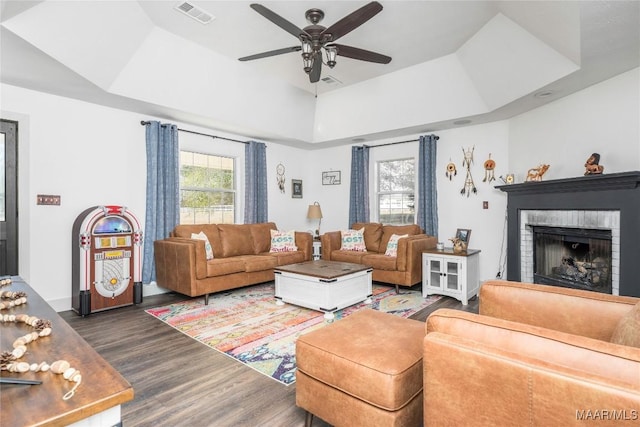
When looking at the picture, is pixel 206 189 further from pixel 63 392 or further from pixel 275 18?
pixel 63 392

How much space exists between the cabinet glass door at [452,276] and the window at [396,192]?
58.9 inches

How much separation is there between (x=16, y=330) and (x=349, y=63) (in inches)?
164

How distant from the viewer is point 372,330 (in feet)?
6.03

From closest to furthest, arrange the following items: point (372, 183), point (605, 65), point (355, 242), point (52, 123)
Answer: point (605, 65) → point (52, 123) → point (355, 242) → point (372, 183)

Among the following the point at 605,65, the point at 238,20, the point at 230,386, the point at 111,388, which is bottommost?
the point at 230,386

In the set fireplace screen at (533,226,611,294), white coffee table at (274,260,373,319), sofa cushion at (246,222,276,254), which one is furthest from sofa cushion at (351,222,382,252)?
fireplace screen at (533,226,611,294)

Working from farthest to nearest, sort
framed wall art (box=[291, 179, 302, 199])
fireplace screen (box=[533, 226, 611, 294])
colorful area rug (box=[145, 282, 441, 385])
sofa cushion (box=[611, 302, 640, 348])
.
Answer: framed wall art (box=[291, 179, 302, 199]) < fireplace screen (box=[533, 226, 611, 294]) < colorful area rug (box=[145, 282, 441, 385]) < sofa cushion (box=[611, 302, 640, 348])

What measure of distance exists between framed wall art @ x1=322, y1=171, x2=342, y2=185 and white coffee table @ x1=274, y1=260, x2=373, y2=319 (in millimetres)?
2689

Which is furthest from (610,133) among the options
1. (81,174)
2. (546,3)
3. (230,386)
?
(81,174)

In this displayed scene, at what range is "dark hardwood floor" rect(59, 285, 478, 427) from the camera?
1.87 m

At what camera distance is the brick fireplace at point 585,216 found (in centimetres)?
279

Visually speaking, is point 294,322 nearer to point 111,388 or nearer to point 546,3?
point 111,388

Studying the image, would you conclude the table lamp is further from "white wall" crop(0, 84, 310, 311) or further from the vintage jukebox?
the vintage jukebox

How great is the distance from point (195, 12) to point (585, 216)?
4240mm
